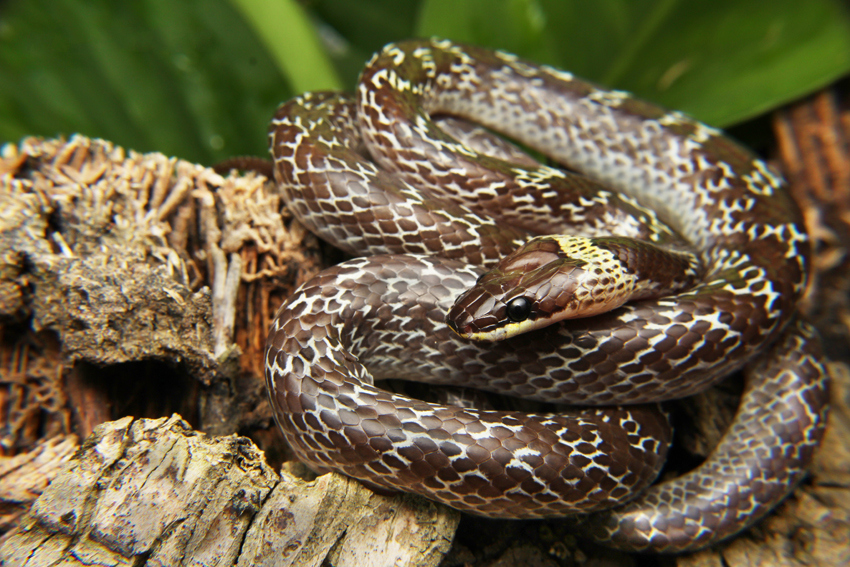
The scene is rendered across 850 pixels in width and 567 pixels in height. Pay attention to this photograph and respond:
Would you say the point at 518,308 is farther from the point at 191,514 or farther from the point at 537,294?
the point at 191,514

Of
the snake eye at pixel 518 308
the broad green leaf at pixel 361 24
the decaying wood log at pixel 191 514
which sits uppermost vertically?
the broad green leaf at pixel 361 24

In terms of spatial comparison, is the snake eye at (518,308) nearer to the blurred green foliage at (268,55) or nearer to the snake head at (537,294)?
the snake head at (537,294)

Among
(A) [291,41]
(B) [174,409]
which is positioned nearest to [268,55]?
(A) [291,41]

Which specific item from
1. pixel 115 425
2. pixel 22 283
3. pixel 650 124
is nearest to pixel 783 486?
pixel 650 124

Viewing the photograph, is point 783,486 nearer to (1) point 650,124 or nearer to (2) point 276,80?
(1) point 650,124

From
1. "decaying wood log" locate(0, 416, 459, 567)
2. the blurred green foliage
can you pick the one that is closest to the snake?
"decaying wood log" locate(0, 416, 459, 567)

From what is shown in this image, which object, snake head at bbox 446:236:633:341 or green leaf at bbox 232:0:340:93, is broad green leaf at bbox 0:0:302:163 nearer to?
green leaf at bbox 232:0:340:93

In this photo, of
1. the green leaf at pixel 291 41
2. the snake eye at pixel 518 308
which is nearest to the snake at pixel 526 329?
the snake eye at pixel 518 308
